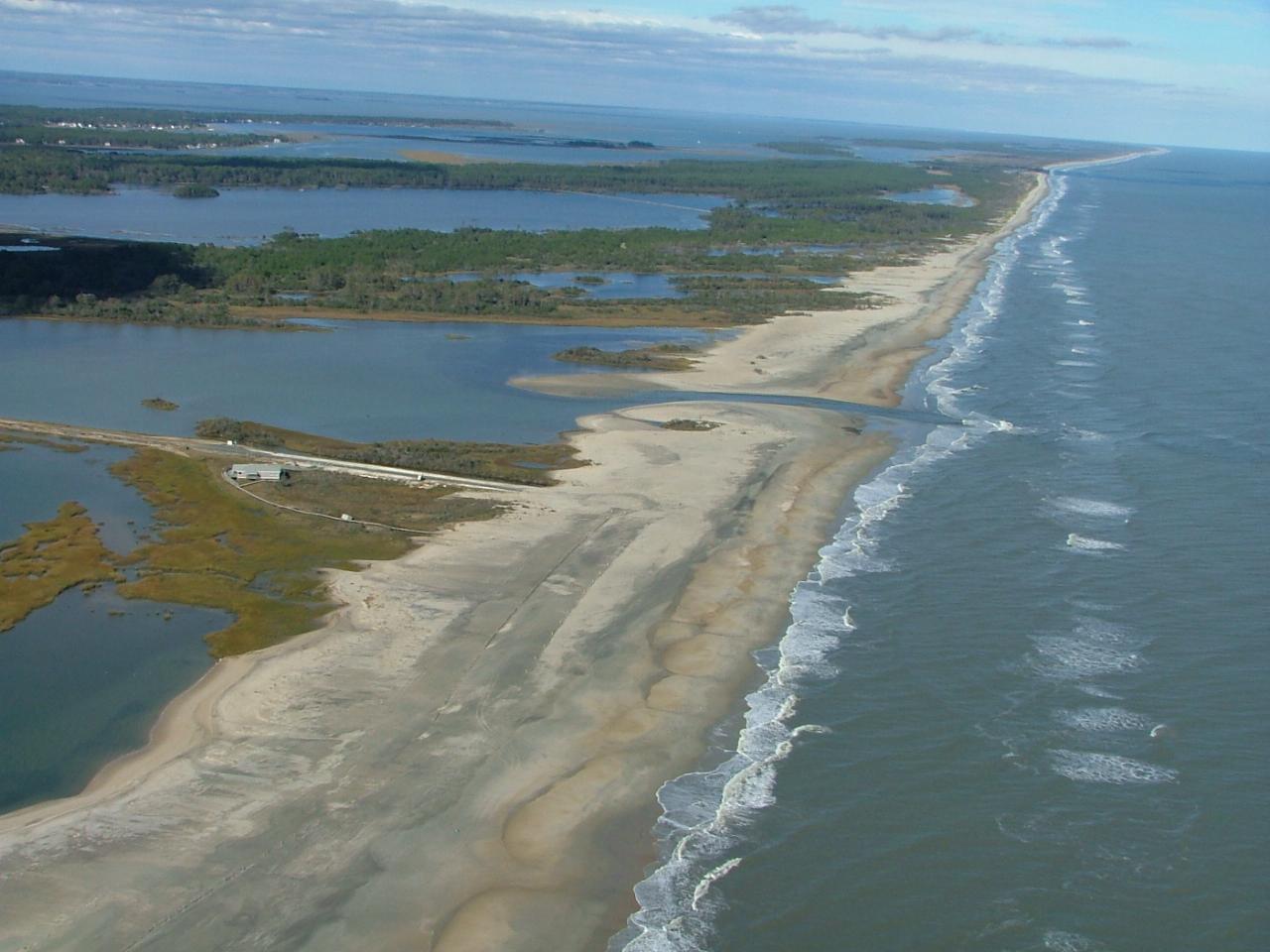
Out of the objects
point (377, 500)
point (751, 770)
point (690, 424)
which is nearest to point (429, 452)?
point (377, 500)

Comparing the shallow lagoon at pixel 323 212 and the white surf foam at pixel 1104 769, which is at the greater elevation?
the shallow lagoon at pixel 323 212

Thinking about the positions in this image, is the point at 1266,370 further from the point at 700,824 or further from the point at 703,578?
the point at 700,824

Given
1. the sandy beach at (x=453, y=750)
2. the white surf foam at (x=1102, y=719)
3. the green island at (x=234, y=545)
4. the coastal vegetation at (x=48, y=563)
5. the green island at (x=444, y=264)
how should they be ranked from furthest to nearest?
1. the green island at (x=444, y=264)
2. the coastal vegetation at (x=48, y=563)
3. the green island at (x=234, y=545)
4. the white surf foam at (x=1102, y=719)
5. the sandy beach at (x=453, y=750)

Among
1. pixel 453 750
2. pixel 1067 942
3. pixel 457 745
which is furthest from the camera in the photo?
pixel 457 745

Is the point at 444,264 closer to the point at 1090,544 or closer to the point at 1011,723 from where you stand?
the point at 1090,544

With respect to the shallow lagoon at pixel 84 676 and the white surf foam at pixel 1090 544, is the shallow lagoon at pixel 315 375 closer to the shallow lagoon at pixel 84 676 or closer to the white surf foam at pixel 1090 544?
the shallow lagoon at pixel 84 676

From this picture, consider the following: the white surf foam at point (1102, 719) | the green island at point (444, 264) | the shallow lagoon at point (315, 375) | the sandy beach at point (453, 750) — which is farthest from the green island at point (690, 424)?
the green island at point (444, 264)
